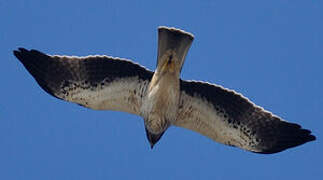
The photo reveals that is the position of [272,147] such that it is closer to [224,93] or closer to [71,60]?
[224,93]

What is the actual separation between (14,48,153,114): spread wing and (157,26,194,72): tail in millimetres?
616

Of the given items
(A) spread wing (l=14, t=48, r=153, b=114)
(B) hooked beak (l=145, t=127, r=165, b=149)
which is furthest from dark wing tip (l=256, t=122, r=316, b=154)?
(A) spread wing (l=14, t=48, r=153, b=114)

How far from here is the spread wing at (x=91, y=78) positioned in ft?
50.1

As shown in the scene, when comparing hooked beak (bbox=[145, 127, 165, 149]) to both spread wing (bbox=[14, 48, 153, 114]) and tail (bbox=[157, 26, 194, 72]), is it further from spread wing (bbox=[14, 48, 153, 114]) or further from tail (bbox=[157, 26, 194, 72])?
tail (bbox=[157, 26, 194, 72])

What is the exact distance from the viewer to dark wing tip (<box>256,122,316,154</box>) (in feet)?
48.3

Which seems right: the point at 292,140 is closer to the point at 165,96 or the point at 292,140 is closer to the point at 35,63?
the point at 165,96

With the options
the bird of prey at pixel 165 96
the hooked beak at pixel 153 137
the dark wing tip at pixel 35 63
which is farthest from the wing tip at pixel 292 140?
the dark wing tip at pixel 35 63

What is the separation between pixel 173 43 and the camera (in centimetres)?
1476

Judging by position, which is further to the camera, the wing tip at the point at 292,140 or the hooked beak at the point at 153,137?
the hooked beak at the point at 153,137

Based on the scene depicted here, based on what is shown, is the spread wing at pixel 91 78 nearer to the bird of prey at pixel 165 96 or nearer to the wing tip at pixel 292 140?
the bird of prey at pixel 165 96

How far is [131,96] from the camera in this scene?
15617mm

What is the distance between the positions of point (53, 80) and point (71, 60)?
0.56 m

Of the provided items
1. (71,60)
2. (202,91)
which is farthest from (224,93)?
(71,60)

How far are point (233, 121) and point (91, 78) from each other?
2759 mm
